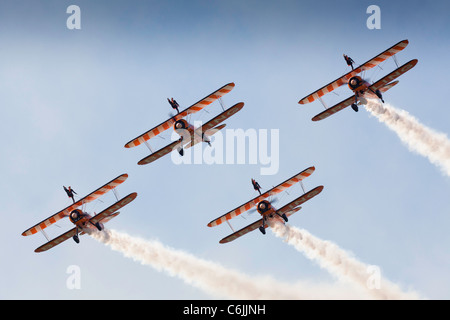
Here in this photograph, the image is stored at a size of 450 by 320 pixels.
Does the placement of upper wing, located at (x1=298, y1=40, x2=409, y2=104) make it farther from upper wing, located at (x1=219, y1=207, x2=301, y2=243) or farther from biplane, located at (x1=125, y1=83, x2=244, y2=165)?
upper wing, located at (x1=219, y1=207, x2=301, y2=243)

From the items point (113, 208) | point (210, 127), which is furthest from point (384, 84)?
point (113, 208)

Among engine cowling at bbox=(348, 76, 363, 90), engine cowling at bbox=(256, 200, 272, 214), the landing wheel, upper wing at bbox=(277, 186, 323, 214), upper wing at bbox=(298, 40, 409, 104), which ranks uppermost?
upper wing at bbox=(298, 40, 409, 104)

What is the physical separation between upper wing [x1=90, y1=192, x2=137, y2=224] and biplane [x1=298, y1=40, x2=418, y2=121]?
15280 mm

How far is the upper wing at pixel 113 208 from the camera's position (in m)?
61.6

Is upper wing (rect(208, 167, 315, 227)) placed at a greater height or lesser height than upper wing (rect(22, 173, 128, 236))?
lesser

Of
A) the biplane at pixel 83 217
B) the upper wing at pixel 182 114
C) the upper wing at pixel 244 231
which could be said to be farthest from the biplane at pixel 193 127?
the upper wing at pixel 244 231

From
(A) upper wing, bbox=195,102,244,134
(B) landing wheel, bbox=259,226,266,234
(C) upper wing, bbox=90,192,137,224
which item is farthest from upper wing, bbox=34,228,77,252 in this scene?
(B) landing wheel, bbox=259,226,266,234

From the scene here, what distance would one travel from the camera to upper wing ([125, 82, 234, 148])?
210 ft

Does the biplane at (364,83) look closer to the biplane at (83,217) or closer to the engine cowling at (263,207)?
the engine cowling at (263,207)

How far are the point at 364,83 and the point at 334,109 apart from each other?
3.31 m

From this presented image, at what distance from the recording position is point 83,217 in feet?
205

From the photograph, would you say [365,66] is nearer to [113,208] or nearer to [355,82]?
[355,82]
